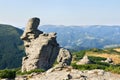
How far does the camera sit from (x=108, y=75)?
36031mm

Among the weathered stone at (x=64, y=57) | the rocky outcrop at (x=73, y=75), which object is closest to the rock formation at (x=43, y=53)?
the weathered stone at (x=64, y=57)

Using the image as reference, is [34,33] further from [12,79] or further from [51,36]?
[12,79]

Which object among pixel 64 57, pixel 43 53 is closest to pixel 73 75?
pixel 43 53

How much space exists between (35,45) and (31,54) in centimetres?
193

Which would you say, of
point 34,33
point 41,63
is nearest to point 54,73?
point 41,63

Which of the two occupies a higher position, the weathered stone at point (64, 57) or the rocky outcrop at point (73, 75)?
the rocky outcrop at point (73, 75)

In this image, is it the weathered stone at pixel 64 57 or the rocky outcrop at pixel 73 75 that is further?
the weathered stone at pixel 64 57

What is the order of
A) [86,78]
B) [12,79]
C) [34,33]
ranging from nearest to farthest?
[86,78] < [12,79] < [34,33]

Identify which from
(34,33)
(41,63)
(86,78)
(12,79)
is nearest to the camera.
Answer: (86,78)

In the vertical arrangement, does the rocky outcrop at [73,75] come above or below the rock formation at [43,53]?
above

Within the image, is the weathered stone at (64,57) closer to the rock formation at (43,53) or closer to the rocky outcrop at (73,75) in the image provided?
the rock formation at (43,53)

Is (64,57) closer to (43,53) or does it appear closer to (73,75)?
(43,53)

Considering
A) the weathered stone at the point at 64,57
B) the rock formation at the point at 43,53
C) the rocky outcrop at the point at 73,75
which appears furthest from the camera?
the weathered stone at the point at 64,57

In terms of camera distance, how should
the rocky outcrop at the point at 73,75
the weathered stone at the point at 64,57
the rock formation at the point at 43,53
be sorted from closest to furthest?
the rocky outcrop at the point at 73,75 < the rock formation at the point at 43,53 < the weathered stone at the point at 64,57
